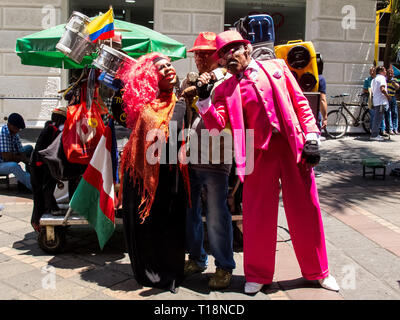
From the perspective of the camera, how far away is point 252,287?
3645 mm

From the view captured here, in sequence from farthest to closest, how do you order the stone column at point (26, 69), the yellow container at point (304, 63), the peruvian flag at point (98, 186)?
1. the stone column at point (26, 69)
2. the yellow container at point (304, 63)
3. the peruvian flag at point (98, 186)

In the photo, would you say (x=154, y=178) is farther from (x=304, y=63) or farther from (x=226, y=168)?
(x=304, y=63)

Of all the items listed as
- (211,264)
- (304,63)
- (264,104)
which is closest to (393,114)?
(304,63)

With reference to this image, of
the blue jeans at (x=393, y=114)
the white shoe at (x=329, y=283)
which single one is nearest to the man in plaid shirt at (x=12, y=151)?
the white shoe at (x=329, y=283)

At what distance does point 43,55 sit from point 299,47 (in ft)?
11.9

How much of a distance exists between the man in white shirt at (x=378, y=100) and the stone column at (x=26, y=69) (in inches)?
307

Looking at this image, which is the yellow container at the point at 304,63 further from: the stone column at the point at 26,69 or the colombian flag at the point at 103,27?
the stone column at the point at 26,69

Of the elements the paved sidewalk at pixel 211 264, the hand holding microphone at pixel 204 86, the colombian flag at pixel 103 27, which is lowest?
the paved sidewalk at pixel 211 264

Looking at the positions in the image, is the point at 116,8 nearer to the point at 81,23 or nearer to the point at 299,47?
the point at 299,47

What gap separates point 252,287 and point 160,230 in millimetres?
811

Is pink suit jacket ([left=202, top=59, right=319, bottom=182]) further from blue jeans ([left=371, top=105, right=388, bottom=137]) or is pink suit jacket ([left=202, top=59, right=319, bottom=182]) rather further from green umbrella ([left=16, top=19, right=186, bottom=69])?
blue jeans ([left=371, top=105, right=388, bottom=137])

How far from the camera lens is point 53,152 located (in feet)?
14.5

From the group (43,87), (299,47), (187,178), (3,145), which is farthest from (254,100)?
(43,87)

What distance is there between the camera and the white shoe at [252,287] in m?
3.63
